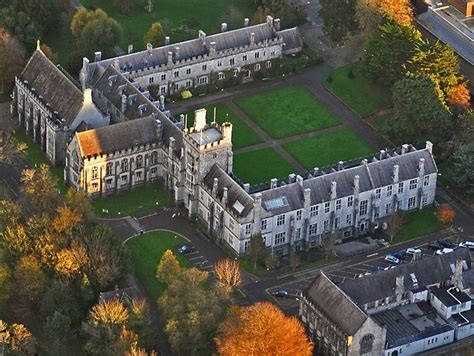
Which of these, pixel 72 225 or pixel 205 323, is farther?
pixel 72 225

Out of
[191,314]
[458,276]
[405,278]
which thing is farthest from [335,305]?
[458,276]

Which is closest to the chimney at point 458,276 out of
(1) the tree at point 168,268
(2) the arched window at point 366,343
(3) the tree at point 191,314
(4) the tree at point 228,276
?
(2) the arched window at point 366,343

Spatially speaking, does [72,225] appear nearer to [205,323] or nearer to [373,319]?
[205,323]

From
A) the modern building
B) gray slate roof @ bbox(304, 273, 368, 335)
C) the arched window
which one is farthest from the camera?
the modern building

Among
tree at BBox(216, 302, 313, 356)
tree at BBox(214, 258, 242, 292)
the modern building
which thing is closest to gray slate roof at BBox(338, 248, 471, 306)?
the modern building

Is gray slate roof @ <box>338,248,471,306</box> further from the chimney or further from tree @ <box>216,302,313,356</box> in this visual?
tree @ <box>216,302,313,356</box>

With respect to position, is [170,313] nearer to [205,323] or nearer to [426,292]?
[205,323]

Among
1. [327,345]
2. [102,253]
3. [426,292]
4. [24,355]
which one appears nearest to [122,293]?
[102,253]
